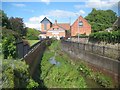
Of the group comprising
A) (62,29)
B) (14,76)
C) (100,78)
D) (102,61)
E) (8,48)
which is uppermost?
(8,48)

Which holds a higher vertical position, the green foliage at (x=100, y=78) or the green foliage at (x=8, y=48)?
the green foliage at (x=8, y=48)

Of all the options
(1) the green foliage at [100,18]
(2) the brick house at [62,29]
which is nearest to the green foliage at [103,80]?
(2) the brick house at [62,29]

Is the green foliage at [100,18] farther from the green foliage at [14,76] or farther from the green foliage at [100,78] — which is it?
the green foliage at [14,76]

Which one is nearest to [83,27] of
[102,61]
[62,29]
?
[62,29]

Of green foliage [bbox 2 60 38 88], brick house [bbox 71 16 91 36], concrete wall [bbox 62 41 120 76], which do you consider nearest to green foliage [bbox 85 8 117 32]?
brick house [bbox 71 16 91 36]

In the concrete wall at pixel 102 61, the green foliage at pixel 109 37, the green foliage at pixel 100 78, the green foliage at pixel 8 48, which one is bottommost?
the green foliage at pixel 100 78

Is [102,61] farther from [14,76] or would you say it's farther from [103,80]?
[14,76]

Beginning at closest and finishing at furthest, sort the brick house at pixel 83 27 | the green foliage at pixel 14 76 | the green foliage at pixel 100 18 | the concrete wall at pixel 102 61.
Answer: the green foliage at pixel 14 76
the concrete wall at pixel 102 61
the brick house at pixel 83 27
the green foliage at pixel 100 18

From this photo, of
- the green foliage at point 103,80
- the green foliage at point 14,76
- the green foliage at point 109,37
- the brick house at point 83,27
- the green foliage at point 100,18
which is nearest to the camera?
the green foliage at point 14,76

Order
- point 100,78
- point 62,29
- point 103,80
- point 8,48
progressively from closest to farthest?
point 8,48 < point 103,80 < point 100,78 < point 62,29

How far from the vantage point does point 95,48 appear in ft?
76.4

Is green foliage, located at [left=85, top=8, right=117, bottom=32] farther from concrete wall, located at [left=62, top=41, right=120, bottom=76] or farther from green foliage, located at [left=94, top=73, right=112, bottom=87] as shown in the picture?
green foliage, located at [left=94, top=73, right=112, bottom=87]

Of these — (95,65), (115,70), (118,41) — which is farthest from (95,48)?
(115,70)

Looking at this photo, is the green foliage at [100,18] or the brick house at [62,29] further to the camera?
the green foliage at [100,18]
